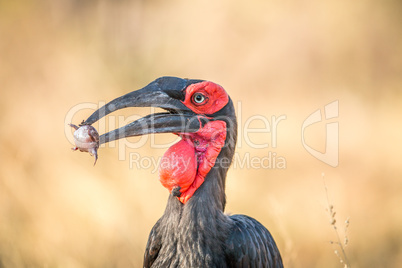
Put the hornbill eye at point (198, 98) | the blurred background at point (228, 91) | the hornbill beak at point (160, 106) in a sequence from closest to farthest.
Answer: the hornbill beak at point (160, 106) < the hornbill eye at point (198, 98) < the blurred background at point (228, 91)

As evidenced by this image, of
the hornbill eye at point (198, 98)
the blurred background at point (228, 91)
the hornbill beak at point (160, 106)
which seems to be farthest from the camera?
the blurred background at point (228, 91)

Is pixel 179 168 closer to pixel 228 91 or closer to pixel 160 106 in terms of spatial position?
pixel 160 106

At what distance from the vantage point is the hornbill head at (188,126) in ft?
12.1

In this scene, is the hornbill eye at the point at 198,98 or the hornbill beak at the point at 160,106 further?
the hornbill eye at the point at 198,98

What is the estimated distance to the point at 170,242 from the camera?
147 inches

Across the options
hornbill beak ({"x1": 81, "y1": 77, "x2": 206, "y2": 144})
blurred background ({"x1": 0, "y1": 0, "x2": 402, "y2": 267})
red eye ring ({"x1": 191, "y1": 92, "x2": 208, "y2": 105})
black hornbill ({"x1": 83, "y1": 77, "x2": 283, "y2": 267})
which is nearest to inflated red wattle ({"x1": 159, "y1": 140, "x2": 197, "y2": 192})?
black hornbill ({"x1": 83, "y1": 77, "x2": 283, "y2": 267})

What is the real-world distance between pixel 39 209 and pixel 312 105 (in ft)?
12.7

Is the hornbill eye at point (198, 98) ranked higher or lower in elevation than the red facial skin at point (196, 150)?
higher

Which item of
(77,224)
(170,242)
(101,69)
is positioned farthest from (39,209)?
(170,242)

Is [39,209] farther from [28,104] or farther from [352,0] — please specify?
[352,0]

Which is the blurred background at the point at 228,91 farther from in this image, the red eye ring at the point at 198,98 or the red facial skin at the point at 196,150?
the red eye ring at the point at 198,98

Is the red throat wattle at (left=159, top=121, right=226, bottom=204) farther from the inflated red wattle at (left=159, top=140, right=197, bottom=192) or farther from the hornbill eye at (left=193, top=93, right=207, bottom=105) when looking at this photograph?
the hornbill eye at (left=193, top=93, right=207, bottom=105)

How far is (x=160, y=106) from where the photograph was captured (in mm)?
3760

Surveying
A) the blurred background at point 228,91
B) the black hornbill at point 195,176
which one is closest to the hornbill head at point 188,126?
the black hornbill at point 195,176
